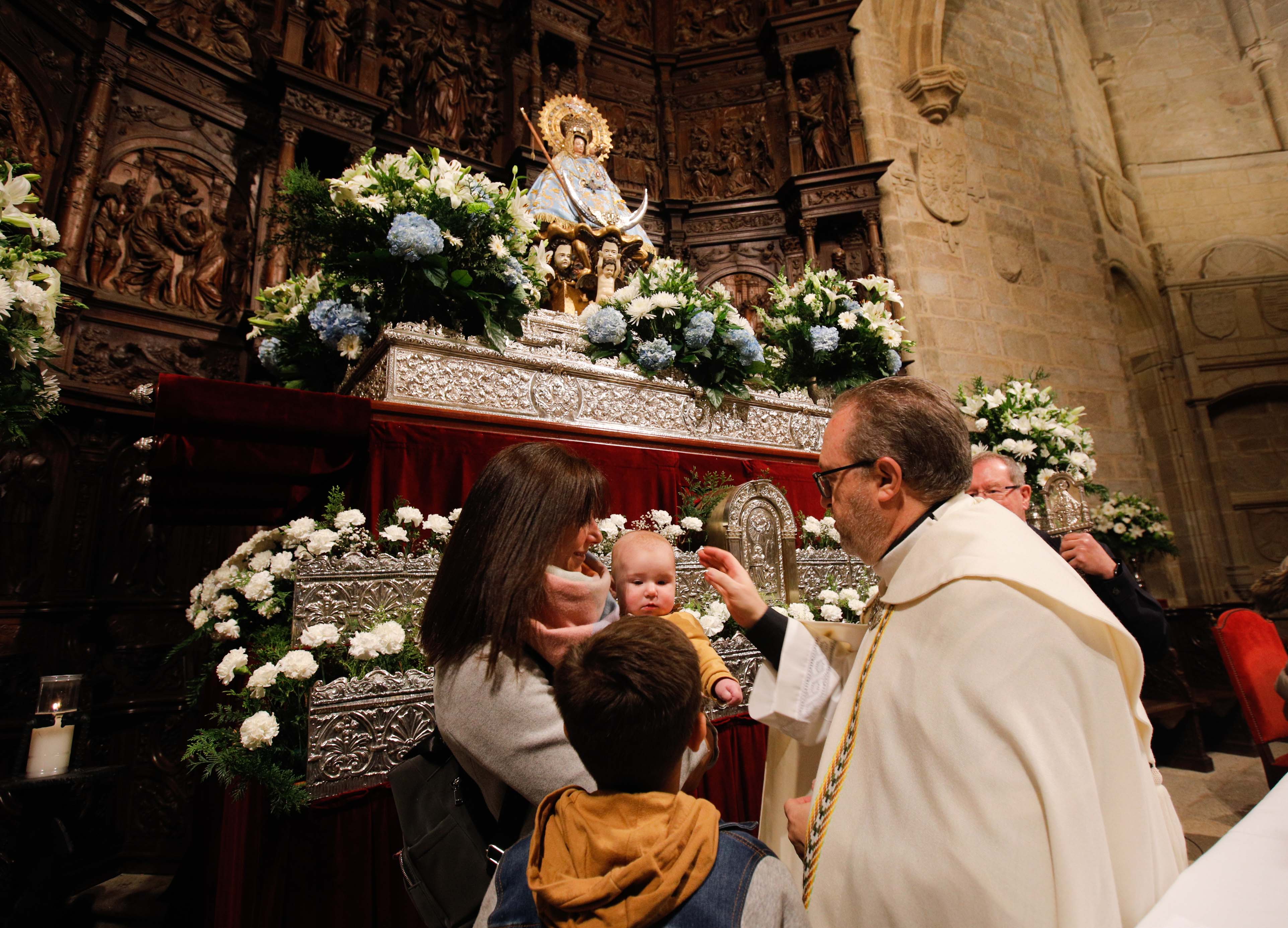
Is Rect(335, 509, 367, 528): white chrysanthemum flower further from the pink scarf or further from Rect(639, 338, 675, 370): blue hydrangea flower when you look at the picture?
Rect(639, 338, 675, 370): blue hydrangea flower

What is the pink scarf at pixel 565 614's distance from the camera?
4.29 ft

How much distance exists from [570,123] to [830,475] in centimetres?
494

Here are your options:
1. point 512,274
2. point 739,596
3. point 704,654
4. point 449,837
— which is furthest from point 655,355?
point 449,837

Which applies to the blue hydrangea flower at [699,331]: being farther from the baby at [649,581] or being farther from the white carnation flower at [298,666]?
the white carnation flower at [298,666]

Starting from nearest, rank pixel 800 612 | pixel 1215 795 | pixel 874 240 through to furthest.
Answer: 1. pixel 800 612
2. pixel 1215 795
3. pixel 874 240

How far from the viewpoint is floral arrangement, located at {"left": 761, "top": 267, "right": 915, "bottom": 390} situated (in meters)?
4.98

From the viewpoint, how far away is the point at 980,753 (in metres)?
1.06

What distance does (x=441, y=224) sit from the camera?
343 cm

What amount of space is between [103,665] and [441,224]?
12.5ft

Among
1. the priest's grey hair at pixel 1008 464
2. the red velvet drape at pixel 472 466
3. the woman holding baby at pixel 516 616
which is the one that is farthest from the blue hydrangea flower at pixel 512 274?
the priest's grey hair at pixel 1008 464

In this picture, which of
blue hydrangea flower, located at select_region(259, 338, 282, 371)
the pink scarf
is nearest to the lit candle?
blue hydrangea flower, located at select_region(259, 338, 282, 371)

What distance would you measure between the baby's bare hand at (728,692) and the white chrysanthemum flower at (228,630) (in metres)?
1.75

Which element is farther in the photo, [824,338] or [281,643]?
[824,338]

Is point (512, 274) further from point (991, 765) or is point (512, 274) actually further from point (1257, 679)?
point (1257, 679)
